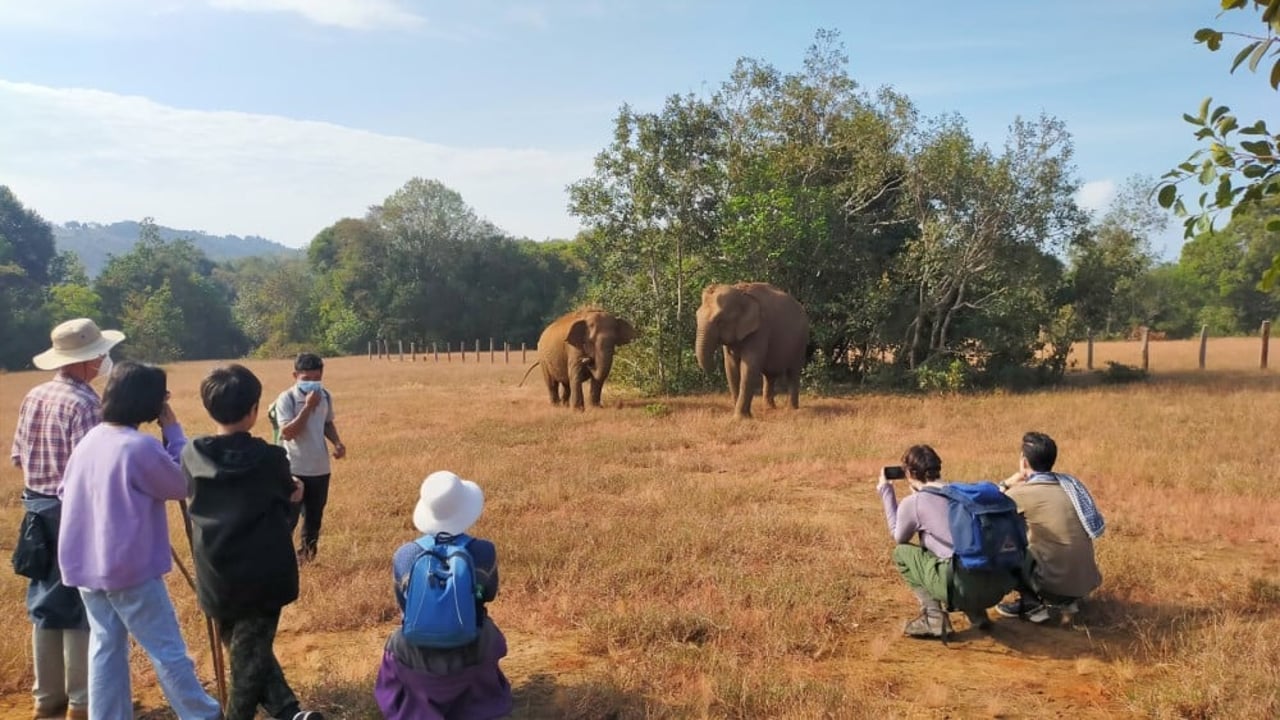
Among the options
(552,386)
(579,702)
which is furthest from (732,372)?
(579,702)

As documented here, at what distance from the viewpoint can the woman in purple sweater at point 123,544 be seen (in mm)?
3805

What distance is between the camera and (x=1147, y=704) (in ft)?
14.2

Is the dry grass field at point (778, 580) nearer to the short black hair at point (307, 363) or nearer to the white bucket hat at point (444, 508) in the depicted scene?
the white bucket hat at point (444, 508)

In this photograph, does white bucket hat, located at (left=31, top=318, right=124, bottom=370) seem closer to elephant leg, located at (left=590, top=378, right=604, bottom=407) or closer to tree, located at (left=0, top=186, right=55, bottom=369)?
elephant leg, located at (left=590, top=378, right=604, bottom=407)

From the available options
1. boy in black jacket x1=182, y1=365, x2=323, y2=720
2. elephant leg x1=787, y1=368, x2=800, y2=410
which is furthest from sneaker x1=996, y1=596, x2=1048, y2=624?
elephant leg x1=787, y1=368, x2=800, y2=410

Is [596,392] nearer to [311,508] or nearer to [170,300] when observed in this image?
[311,508]

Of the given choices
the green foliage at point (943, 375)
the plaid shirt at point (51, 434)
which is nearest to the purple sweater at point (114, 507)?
the plaid shirt at point (51, 434)

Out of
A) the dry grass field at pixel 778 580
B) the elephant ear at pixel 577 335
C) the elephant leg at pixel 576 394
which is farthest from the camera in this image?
the elephant leg at pixel 576 394

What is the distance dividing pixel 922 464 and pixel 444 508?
316 centimetres

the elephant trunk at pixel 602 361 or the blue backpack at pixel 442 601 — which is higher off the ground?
the elephant trunk at pixel 602 361

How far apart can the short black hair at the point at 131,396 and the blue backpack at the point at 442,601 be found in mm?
1558

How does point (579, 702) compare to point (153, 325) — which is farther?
point (153, 325)

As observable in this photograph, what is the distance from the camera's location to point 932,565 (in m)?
5.23

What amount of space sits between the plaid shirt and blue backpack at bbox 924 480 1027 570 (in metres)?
4.94
